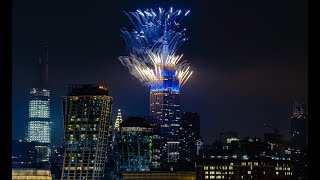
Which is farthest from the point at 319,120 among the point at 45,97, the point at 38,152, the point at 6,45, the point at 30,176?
the point at 45,97

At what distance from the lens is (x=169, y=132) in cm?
4734

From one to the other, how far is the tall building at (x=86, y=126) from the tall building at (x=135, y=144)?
1.30m

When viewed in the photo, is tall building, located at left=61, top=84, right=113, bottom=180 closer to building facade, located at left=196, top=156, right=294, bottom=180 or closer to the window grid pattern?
the window grid pattern

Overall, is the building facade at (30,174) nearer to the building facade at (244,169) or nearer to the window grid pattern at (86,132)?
the building facade at (244,169)

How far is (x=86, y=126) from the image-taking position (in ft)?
149

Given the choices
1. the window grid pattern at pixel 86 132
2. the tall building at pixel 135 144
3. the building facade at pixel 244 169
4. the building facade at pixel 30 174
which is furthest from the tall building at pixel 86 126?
the building facade at pixel 30 174

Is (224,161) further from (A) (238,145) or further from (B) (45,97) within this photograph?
(B) (45,97)

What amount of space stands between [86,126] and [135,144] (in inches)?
142

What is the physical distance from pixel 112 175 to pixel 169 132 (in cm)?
551

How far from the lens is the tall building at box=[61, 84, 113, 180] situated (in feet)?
145

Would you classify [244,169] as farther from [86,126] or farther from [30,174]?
[86,126]

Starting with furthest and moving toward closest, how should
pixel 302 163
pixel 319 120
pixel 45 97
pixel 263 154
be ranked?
pixel 45 97, pixel 263 154, pixel 302 163, pixel 319 120

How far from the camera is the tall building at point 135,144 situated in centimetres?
4588

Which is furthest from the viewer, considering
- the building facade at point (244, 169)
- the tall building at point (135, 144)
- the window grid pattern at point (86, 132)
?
the tall building at point (135, 144)
